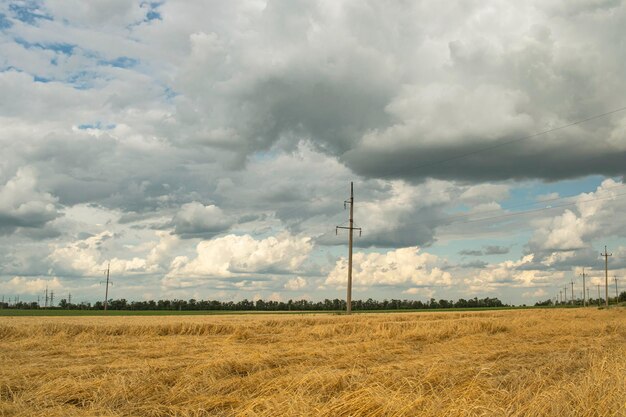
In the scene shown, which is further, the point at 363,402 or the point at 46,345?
the point at 46,345

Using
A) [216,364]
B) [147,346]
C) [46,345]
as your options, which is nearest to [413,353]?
[216,364]

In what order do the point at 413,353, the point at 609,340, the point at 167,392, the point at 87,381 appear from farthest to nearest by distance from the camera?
the point at 609,340 → the point at 413,353 → the point at 87,381 → the point at 167,392

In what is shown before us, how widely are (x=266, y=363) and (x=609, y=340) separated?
15.6m

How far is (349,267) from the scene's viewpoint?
4997 cm

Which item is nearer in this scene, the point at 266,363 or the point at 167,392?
the point at 167,392

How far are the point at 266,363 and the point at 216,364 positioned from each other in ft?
4.44

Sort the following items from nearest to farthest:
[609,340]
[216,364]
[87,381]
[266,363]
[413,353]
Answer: [87,381], [216,364], [266,363], [413,353], [609,340]

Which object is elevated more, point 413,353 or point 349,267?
point 349,267

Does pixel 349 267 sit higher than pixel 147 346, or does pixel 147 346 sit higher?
pixel 349 267

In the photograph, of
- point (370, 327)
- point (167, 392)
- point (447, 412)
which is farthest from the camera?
point (370, 327)

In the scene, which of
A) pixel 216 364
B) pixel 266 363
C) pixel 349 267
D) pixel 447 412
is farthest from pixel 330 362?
pixel 349 267

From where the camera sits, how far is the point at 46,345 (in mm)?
19797

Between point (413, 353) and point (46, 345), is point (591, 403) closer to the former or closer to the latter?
point (413, 353)

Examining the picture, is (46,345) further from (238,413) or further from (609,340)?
(609,340)
